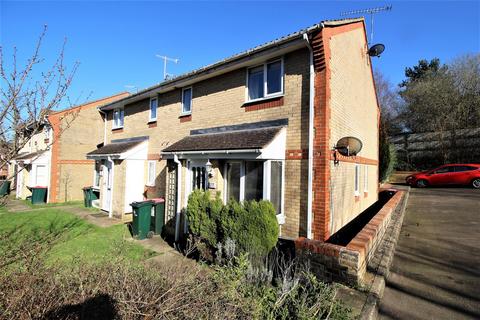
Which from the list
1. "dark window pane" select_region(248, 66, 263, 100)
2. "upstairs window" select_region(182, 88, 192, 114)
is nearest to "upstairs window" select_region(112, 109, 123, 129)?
"upstairs window" select_region(182, 88, 192, 114)

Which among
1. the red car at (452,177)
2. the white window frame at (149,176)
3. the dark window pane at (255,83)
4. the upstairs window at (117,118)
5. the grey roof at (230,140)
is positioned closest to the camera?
the grey roof at (230,140)

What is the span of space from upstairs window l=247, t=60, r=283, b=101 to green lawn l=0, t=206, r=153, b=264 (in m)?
5.66

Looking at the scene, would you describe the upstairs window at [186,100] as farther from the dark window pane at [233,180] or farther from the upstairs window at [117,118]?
the upstairs window at [117,118]

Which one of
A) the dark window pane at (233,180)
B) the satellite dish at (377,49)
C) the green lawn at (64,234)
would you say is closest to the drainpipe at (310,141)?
the dark window pane at (233,180)

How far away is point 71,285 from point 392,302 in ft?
16.1

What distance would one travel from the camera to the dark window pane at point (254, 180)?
7.38 m

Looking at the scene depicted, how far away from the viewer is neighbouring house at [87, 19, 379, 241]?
666 centimetres

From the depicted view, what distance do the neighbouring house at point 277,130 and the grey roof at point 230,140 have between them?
0.04 metres

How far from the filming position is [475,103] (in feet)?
86.1

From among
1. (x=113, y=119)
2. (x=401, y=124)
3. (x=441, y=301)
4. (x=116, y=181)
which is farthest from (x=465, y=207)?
(x=401, y=124)

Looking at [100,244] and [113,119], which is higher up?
[113,119]

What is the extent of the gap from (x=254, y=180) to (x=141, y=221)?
15.5 ft

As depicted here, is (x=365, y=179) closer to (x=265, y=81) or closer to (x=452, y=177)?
(x=265, y=81)

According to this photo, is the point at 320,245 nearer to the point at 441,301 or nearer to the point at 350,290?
the point at 350,290
